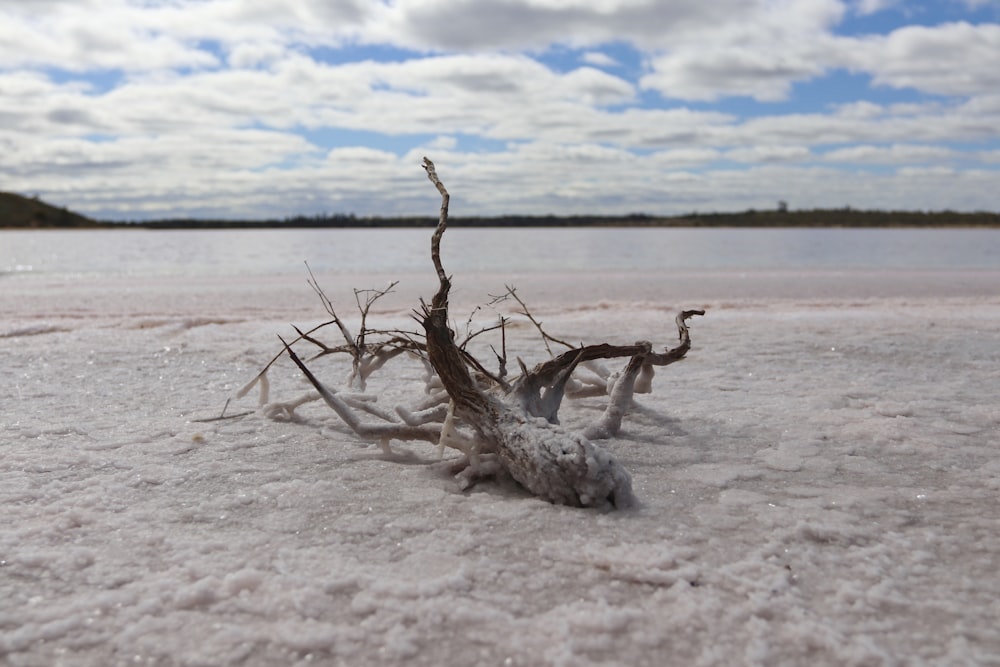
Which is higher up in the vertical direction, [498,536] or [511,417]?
[511,417]

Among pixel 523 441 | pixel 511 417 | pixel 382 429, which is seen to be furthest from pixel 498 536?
pixel 382 429

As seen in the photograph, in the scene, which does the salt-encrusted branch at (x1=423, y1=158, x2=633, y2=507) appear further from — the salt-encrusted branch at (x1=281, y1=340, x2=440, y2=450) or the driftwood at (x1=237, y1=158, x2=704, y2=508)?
the salt-encrusted branch at (x1=281, y1=340, x2=440, y2=450)

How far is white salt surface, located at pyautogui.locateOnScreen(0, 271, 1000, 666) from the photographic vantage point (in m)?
1.56

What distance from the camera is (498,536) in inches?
80.2

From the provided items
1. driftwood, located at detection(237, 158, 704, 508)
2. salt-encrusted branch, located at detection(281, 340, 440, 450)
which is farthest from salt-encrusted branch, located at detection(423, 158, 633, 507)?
salt-encrusted branch, located at detection(281, 340, 440, 450)

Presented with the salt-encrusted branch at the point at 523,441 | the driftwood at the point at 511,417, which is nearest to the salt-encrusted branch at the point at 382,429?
the driftwood at the point at 511,417

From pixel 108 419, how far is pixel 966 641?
10.2ft

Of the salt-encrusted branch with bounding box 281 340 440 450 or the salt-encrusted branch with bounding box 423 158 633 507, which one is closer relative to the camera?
the salt-encrusted branch with bounding box 423 158 633 507

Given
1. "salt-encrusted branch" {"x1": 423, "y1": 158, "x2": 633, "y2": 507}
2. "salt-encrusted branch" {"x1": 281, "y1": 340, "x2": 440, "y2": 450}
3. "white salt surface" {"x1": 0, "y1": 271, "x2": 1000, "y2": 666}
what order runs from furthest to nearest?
"salt-encrusted branch" {"x1": 281, "y1": 340, "x2": 440, "y2": 450}, "salt-encrusted branch" {"x1": 423, "y1": 158, "x2": 633, "y2": 507}, "white salt surface" {"x1": 0, "y1": 271, "x2": 1000, "y2": 666}

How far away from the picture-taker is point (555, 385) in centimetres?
267

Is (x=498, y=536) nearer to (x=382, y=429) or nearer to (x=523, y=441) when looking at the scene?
(x=523, y=441)

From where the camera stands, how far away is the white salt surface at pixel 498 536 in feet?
5.10

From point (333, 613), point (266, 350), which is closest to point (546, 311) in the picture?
point (266, 350)

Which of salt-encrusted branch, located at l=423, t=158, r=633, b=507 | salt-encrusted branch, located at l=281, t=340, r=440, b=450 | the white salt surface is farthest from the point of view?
salt-encrusted branch, located at l=281, t=340, r=440, b=450
